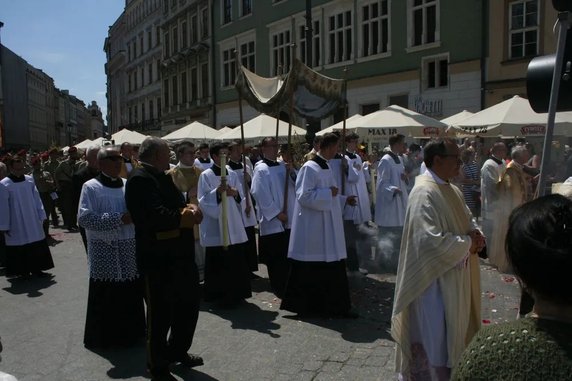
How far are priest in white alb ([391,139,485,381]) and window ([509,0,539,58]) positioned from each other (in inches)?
668

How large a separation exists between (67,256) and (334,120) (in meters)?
16.6

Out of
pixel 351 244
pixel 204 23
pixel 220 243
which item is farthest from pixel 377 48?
pixel 220 243

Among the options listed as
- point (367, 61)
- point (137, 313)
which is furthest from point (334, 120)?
point (137, 313)

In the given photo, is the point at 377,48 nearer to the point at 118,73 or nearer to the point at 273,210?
the point at 273,210

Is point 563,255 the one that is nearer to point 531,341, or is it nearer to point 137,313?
point 531,341

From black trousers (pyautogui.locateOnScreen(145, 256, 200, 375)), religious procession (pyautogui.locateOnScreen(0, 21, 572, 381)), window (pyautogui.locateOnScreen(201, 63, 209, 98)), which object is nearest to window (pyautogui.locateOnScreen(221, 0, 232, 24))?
window (pyautogui.locateOnScreen(201, 63, 209, 98))

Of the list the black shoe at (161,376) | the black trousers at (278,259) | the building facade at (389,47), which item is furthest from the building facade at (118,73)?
the black shoe at (161,376)

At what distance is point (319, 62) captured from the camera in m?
26.6

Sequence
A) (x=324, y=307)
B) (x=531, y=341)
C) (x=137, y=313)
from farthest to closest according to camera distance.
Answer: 1. (x=324, y=307)
2. (x=137, y=313)
3. (x=531, y=341)

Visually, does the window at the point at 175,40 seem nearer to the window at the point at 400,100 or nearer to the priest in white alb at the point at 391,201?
the window at the point at 400,100

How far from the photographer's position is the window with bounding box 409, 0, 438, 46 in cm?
2138

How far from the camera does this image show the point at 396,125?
11680 mm

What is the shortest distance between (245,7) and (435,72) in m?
15.1

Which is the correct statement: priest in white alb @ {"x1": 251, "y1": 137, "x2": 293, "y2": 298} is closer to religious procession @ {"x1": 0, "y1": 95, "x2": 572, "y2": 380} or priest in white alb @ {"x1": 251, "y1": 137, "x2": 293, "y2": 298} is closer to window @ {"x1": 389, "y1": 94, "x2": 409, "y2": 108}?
religious procession @ {"x1": 0, "y1": 95, "x2": 572, "y2": 380}
